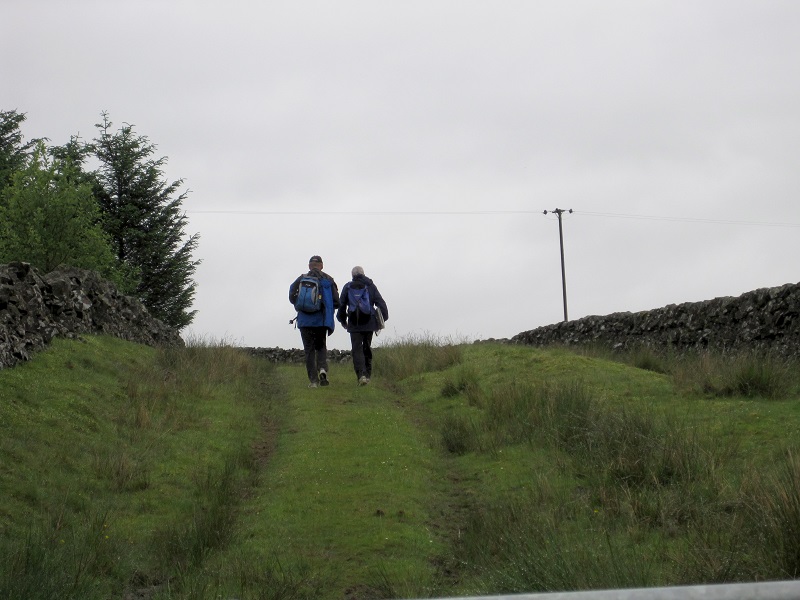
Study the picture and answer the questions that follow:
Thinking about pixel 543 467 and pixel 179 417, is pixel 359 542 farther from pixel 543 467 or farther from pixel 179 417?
pixel 179 417

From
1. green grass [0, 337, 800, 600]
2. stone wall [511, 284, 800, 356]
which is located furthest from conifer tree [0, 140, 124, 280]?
stone wall [511, 284, 800, 356]

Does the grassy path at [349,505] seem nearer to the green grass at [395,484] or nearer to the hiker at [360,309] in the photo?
the green grass at [395,484]

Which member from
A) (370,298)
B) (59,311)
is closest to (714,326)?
(370,298)

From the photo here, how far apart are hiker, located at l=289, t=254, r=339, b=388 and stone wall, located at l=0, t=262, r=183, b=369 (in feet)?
12.6

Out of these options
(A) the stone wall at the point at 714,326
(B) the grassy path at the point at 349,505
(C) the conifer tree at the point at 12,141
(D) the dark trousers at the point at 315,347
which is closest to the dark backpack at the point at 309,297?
(D) the dark trousers at the point at 315,347

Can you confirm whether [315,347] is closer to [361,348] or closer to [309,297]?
[361,348]

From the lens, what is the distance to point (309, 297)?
15281 mm

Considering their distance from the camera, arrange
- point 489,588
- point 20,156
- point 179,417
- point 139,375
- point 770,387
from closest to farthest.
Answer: point 489,588 < point 770,387 < point 179,417 < point 139,375 < point 20,156

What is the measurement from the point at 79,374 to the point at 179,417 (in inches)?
82.6

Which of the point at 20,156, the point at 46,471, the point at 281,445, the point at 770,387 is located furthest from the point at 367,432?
the point at 20,156

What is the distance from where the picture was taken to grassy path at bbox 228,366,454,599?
6434 mm

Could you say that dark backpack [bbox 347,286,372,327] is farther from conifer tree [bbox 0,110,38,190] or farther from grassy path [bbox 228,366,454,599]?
conifer tree [bbox 0,110,38,190]

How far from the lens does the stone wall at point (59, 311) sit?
13.0m

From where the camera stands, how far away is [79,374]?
13.5m
